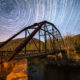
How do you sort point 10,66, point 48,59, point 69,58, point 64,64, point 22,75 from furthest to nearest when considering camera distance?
point 48,59
point 69,58
point 64,64
point 10,66
point 22,75

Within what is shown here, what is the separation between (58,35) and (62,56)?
1063 centimetres

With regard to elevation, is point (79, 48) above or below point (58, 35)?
below

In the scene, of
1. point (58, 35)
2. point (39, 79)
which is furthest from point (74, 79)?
point (58, 35)

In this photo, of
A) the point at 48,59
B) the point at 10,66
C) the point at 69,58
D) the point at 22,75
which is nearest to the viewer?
the point at 22,75

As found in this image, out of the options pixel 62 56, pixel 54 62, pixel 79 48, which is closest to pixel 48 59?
pixel 54 62

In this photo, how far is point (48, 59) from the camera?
114 ft

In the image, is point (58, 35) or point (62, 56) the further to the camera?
point (58, 35)

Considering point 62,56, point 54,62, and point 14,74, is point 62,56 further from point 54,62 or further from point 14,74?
point 14,74

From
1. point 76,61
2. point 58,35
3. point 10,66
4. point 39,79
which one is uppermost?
point 58,35

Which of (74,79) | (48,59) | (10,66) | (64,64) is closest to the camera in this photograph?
(10,66)

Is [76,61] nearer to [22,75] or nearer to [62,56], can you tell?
[62,56]

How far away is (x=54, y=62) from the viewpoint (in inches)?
1286

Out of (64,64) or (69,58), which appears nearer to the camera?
(64,64)

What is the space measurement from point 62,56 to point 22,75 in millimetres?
29571
